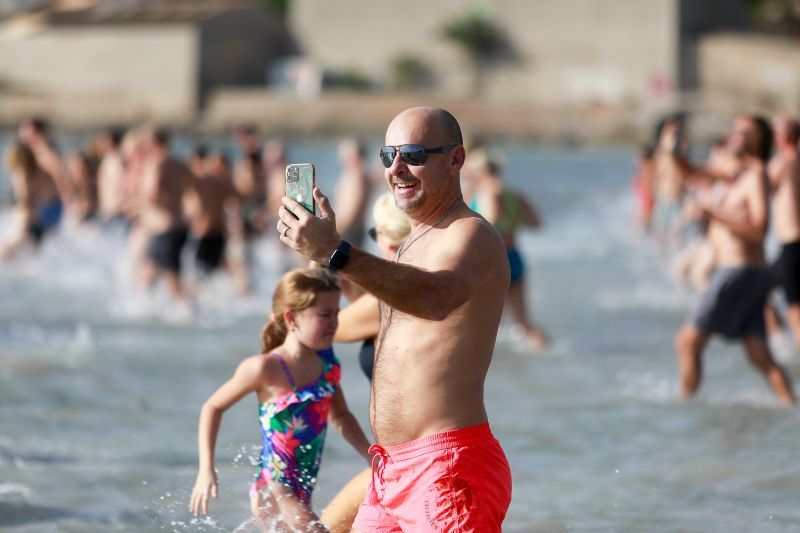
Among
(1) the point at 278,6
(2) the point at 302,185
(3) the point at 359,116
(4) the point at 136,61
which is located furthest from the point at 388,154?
(1) the point at 278,6

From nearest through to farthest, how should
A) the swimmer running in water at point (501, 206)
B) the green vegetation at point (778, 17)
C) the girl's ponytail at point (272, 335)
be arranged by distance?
1. the girl's ponytail at point (272, 335)
2. the swimmer running in water at point (501, 206)
3. the green vegetation at point (778, 17)

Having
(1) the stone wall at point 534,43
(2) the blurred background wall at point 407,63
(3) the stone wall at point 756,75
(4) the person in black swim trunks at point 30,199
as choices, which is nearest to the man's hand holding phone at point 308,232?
(4) the person in black swim trunks at point 30,199

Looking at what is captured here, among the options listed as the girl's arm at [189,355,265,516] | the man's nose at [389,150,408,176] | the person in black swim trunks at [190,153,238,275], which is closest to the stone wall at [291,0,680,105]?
the person in black swim trunks at [190,153,238,275]

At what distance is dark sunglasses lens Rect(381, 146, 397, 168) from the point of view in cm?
366

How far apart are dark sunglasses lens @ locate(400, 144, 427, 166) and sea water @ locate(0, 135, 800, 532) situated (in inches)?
82.8

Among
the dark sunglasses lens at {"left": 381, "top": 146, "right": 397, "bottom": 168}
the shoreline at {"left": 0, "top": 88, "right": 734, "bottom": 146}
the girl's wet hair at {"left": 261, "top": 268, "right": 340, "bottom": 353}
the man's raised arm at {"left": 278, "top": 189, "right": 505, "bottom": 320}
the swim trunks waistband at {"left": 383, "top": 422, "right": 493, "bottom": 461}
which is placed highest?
the dark sunglasses lens at {"left": 381, "top": 146, "right": 397, "bottom": 168}

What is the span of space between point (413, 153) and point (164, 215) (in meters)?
8.71

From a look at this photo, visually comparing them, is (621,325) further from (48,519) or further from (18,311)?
(48,519)

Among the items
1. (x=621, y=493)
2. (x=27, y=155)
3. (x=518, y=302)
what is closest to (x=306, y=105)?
(x=27, y=155)

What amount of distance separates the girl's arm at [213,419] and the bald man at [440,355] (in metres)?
0.82

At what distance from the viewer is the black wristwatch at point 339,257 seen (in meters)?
3.40

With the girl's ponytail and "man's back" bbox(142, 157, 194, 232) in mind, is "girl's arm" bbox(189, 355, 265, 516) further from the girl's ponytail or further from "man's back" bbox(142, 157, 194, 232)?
"man's back" bbox(142, 157, 194, 232)

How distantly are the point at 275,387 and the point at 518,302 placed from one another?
6.08 meters

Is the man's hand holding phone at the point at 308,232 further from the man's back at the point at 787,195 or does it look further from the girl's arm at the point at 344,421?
the man's back at the point at 787,195
